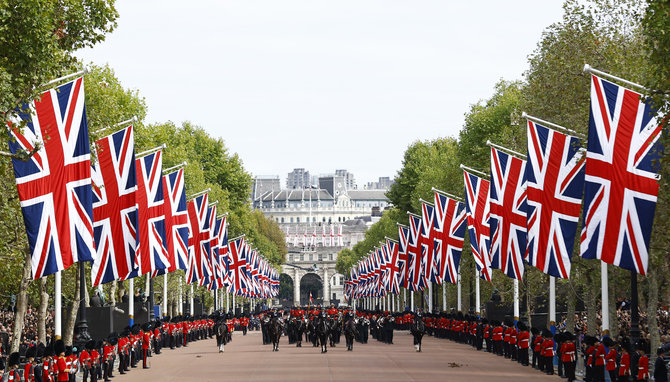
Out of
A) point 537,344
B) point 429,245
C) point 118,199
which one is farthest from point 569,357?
point 429,245

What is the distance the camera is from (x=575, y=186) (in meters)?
29.7

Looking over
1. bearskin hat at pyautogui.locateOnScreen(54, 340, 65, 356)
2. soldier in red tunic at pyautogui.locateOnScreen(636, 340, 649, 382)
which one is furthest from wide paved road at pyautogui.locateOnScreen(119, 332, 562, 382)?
soldier in red tunic at pyautogui.locateOnScreen(636, 340, 649, 382)

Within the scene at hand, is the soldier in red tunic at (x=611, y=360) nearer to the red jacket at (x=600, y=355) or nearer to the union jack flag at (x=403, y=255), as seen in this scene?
the red jacket at (x=600, y=355)

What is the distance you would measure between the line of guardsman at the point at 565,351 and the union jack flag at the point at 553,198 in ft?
7.26

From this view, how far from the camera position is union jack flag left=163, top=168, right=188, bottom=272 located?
42.9m

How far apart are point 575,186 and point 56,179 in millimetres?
13694

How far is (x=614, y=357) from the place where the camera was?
26844mm

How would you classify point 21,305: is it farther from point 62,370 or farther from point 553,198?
point 553,198

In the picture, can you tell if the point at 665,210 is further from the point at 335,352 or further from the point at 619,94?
the point at 335,352

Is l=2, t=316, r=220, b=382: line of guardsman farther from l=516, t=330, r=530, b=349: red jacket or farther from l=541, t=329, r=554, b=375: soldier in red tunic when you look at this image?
l=541, t=329, r=554, b=375: soldier in red tunic

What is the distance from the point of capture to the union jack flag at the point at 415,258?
63.7 metres

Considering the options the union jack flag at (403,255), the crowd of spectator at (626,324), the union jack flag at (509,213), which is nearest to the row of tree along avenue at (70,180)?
the union jack flag at (509,213)

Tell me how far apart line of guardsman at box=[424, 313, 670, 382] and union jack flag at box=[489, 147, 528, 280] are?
7.89 ft

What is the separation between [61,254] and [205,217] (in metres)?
29.9
